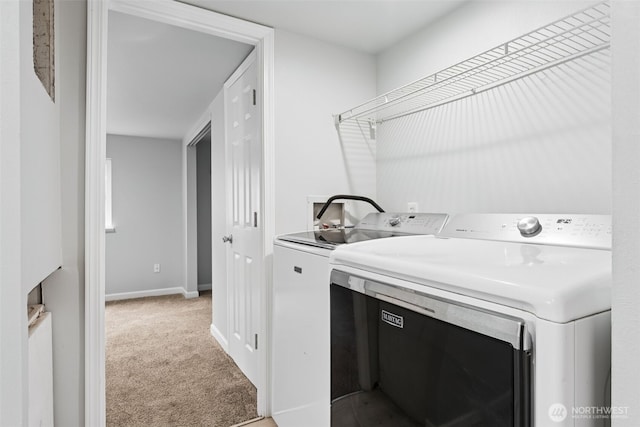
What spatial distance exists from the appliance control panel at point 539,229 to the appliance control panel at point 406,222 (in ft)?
0.31

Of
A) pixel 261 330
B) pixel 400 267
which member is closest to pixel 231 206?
pixel 261 330

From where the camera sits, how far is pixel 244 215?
2334 millimetres

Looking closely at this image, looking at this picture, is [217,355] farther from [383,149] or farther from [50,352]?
[383,149]

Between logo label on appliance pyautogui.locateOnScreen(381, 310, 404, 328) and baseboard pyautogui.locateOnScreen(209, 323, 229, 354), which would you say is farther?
baseboard pyautogui.locateOnScreen(209, 323, 229, 354)

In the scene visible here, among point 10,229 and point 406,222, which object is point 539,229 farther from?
point 10,229

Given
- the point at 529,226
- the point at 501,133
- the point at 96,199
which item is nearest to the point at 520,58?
the point at 501,133

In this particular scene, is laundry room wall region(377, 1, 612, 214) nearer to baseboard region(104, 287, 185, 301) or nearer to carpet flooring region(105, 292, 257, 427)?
carpet flooring region(105, 292, 257, 427)

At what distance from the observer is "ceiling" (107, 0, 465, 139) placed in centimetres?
173

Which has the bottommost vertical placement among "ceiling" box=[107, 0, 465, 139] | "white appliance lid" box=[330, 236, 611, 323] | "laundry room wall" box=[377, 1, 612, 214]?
"white appliance lid" box=[330, 236, 611, 323]

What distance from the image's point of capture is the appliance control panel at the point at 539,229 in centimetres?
102

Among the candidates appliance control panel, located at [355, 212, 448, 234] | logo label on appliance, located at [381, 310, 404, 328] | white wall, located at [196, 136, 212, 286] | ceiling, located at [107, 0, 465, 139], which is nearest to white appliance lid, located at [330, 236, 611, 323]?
logo label on appliance, located at [381, 310, 404, 328]

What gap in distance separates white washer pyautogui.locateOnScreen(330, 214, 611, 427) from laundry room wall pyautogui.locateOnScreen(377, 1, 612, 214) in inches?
9.7

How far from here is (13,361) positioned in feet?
1.68

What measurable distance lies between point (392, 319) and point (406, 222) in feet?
2.67
